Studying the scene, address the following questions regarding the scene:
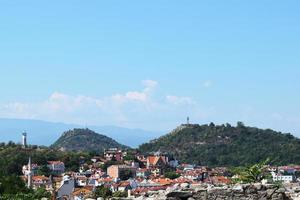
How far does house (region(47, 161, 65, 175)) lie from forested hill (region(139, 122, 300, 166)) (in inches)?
1588

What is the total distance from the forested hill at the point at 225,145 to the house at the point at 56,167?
40346 millimetres

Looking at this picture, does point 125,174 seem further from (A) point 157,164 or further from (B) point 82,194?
(B) point 82,194

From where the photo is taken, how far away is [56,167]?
97.4m

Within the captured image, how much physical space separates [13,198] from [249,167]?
26.4ft

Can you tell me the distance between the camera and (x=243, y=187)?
15195mm

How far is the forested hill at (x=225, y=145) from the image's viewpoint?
13412 cm

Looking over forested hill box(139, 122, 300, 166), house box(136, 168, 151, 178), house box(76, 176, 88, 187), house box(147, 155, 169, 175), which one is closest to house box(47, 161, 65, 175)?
house box(136, 168, 151, 178)

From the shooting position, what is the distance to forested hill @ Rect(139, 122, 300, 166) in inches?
5281

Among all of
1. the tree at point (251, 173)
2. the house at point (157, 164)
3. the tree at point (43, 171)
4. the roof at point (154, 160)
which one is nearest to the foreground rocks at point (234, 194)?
the tree at point (251, 173)

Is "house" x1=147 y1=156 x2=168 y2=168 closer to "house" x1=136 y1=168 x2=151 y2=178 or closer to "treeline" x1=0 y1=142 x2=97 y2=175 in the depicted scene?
"house" x1=136 y1=168 x2=151 y2=178

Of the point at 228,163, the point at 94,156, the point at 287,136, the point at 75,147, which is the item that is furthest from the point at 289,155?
the point at 75,147

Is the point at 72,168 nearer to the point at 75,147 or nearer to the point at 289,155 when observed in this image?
the point at 289,155

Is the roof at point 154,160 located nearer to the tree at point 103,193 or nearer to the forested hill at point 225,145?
the forested hill at point 225,145

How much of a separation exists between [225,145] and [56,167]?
59118 mm
